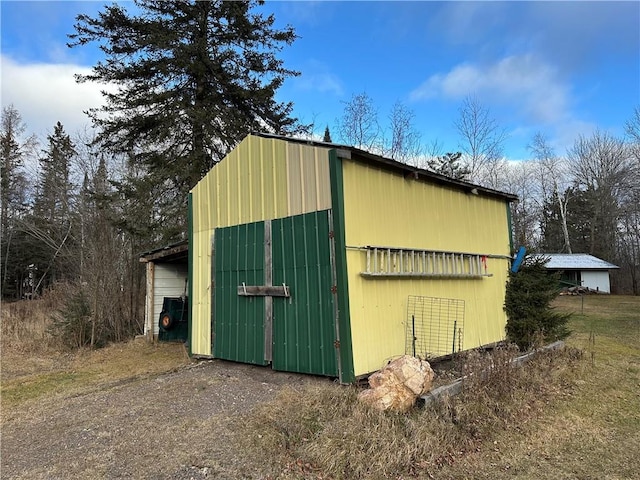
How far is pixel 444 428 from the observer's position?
3.89 meters

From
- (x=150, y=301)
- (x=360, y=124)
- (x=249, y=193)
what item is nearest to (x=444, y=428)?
(x=249, y=193)

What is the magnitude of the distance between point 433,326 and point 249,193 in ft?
12.0

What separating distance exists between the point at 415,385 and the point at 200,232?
498cm

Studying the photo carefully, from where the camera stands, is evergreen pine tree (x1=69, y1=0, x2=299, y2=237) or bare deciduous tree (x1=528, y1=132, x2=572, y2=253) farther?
bare deciduous tree (x1=528, y1=132, x2=572, y2=253)

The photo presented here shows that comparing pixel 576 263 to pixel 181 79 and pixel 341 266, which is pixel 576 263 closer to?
pixel 181 79

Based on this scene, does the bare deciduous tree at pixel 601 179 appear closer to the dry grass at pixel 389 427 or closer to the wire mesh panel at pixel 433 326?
the wire mesh panel at pixel 433 326

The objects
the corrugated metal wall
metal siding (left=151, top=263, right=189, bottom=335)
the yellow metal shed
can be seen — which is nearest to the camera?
the yellow metal shed

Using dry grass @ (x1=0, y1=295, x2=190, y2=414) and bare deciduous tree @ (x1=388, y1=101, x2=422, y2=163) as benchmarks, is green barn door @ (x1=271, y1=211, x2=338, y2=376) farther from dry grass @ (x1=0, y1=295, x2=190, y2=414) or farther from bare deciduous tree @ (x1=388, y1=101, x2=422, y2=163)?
bare deciduous tree @ (x1=388, y1=101, x2=422, y2=163)

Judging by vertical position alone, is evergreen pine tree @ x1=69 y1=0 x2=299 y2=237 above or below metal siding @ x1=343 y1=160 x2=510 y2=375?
above

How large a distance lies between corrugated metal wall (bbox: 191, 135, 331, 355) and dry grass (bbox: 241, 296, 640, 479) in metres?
2.68

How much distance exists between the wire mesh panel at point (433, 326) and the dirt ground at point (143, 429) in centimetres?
167

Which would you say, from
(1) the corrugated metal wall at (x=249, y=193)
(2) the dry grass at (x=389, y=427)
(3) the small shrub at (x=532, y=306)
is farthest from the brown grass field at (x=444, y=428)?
(1) the corrugated metal wall at (x=249, y=193)

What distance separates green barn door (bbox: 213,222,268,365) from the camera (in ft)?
21.5

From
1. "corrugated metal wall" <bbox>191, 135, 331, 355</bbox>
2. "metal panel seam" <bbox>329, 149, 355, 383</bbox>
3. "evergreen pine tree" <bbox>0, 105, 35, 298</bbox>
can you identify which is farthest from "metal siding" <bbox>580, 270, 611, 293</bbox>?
"evergreen pine tree" <bbox>0, 105, 35, 298</bbox>
